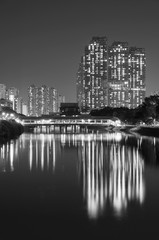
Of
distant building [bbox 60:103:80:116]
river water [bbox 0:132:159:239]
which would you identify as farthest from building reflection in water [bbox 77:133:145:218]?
distant building [bbox 60:103:80:116]

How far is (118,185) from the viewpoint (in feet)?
62.8

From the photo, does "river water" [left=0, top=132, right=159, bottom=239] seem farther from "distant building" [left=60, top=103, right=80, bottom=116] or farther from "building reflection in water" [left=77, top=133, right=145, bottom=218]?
"distant building" [left=60, top=103, right=80, bottom=116]

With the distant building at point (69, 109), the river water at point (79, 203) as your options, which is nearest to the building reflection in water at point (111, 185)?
the river water at point (79, 203)

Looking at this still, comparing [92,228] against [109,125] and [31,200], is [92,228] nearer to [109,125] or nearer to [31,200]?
[31,200]

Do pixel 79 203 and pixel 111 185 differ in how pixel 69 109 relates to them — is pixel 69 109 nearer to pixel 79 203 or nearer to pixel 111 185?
pixel 111 185

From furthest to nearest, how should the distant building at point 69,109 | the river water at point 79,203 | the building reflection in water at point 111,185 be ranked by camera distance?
the distant building at point 69,109 → the building reflection in water at point 111,185 → the river water at point 79,203

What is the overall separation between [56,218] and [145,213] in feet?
9.39

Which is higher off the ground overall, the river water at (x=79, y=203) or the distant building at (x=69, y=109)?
the distant building at (x=69, y=109)

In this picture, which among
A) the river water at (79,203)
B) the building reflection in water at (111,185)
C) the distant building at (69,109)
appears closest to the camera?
the river water at (79,203)

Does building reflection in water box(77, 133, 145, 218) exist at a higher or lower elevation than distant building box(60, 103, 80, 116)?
lower

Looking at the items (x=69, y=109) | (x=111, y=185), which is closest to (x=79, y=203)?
(x=111, y=185)

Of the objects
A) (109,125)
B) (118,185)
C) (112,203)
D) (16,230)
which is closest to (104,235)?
(16,230)

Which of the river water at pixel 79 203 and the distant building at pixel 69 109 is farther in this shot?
the distant building at pixel 69 109

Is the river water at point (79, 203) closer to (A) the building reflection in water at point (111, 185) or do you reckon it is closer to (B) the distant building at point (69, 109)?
(A) the building reflection in water at point (111, 185)
